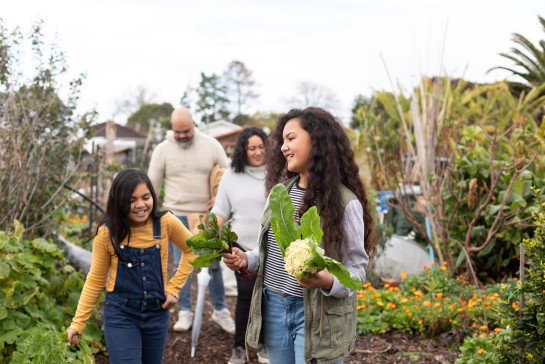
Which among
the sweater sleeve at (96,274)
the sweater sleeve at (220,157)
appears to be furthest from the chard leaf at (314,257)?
the sweater sleeve at (220,157)

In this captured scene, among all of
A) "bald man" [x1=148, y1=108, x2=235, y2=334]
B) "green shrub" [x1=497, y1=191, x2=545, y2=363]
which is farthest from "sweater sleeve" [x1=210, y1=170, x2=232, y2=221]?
"green shrub" [x1=497, y1=191, x2=545, y2=363]

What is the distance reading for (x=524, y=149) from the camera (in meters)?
4.85

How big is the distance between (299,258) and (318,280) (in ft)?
0.50

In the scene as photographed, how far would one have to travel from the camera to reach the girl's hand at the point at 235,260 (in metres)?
2.08

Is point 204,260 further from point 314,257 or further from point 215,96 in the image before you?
point 215,96

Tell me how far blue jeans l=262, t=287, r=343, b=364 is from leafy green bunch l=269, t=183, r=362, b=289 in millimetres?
395

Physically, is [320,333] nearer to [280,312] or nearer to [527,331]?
[280,312]

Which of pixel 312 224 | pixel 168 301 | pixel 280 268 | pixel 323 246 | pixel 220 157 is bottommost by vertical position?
pixel 168 301

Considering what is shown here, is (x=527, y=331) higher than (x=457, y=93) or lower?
lower

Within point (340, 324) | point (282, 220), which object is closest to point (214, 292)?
point (340, 324)

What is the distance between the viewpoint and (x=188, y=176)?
15.4ft

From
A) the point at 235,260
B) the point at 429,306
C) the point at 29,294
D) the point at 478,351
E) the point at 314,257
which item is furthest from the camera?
the point at 429,306

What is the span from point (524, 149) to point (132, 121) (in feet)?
143

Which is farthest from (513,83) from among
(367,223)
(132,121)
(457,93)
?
(132,121)
